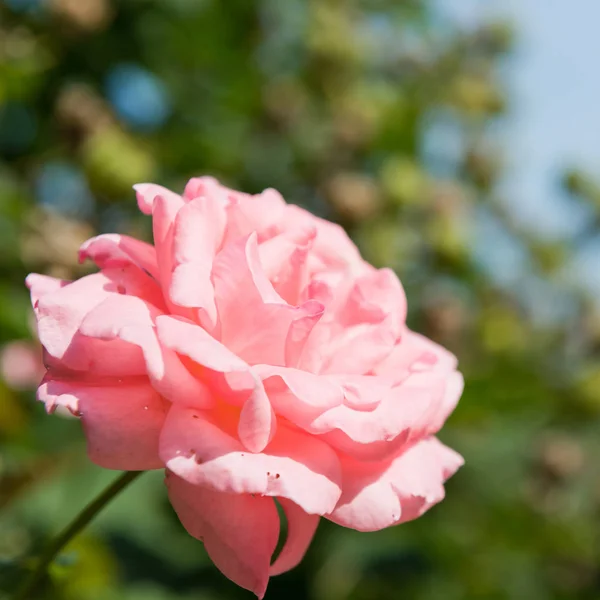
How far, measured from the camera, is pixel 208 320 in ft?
1.16

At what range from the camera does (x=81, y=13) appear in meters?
1.04

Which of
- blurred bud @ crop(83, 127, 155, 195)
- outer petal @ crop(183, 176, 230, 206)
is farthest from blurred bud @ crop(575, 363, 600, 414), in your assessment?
outer petal @ crop(183, 176, 230, 206)

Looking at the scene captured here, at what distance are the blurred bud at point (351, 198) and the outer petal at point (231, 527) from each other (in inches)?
34.5

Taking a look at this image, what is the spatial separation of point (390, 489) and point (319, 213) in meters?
0.92

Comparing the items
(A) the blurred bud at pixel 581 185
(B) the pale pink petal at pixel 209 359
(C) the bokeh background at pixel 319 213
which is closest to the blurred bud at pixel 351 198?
(C) the bokeh background at pixel 319 213

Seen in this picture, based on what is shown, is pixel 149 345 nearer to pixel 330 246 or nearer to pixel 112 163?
pixel 330 246

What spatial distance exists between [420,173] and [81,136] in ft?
1.95

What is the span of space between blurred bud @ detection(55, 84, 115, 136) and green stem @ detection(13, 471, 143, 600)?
72cm

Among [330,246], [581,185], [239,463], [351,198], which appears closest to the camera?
[239,463]

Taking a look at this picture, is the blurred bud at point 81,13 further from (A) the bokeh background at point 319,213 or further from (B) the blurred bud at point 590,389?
(B) the blurred bud at point 590,389

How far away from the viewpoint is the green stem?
0.37 meters

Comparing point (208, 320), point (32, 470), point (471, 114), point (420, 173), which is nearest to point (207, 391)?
point (208, 320)

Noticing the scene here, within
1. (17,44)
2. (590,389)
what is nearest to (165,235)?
(17,44)

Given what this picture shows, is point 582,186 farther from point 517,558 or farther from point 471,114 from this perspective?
point 517,558
